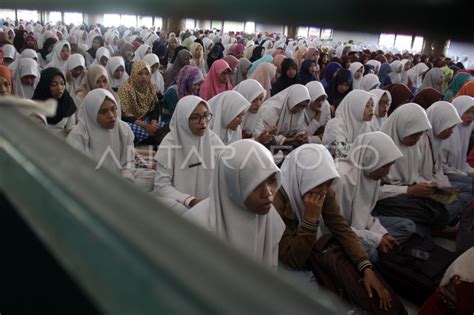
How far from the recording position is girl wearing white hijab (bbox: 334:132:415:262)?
2322mm

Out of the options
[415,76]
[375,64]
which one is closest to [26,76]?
[375,64]

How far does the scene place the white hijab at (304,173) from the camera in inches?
74.3

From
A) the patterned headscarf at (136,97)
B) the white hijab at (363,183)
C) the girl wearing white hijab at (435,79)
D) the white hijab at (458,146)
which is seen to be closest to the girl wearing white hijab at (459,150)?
the white hijab at (458,146)

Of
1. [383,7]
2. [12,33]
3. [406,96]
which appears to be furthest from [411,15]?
[12,33]

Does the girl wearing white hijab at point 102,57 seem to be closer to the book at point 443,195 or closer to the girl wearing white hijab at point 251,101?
the girl wearing white hijab at point 251,101

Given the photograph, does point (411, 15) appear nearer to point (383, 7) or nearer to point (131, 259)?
Result: point (383, 7)

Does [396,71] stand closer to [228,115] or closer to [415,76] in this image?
[415,76]

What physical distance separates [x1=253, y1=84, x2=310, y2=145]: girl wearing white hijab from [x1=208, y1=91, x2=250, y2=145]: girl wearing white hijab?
0.50 meters

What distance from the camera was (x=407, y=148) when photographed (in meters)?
3.12

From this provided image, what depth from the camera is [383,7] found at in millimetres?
266

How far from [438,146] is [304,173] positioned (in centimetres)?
191

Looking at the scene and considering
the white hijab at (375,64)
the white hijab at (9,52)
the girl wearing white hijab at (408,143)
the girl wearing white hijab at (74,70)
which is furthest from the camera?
the white hijab at (375,64)

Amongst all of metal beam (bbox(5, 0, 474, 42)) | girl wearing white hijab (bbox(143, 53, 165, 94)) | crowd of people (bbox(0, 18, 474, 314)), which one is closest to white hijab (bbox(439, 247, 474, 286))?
crowd of people (bbox(0, 18, 474, 314))

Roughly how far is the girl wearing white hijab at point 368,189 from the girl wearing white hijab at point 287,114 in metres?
1.23
